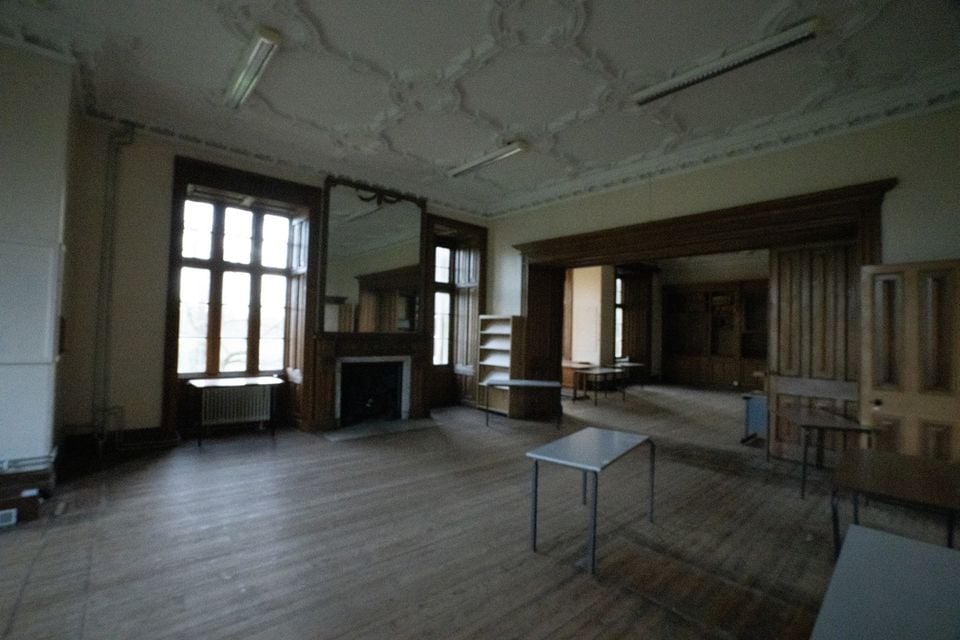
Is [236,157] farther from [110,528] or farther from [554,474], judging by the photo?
[554,474]

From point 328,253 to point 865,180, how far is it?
6.05 metres

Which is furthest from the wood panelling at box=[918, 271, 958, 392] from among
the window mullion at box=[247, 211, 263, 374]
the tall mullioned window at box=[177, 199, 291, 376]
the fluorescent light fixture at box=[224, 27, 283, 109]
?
the window mullion at box=[247, 211, 263, 374]

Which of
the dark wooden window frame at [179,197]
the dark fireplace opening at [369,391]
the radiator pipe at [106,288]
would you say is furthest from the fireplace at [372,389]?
the radiator pipe at [106,288]

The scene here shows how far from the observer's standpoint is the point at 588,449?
9.43ft

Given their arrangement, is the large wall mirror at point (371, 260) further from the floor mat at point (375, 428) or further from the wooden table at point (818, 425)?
the wooden table at point (818, 425)

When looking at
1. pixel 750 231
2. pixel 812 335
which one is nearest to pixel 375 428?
pixel 750 231

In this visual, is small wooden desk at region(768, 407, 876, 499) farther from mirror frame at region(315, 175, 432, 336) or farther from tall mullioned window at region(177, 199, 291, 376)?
tall mullioned window at region(177, 199, 291, 376)

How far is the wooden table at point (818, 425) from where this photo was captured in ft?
11.9

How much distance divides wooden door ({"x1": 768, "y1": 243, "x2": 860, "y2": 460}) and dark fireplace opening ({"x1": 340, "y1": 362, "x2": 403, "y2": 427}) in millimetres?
4908

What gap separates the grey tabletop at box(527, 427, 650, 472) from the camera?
8.40ft

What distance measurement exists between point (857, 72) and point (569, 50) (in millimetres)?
2505

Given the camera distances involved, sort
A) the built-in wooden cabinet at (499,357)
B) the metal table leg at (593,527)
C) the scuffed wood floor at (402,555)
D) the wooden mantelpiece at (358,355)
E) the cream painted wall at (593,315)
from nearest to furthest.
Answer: the scuffed wood floor at (402,555) < the metal table leg at (593,527) < the wooden mantelpiece at (358,355) < the built-in wooden cabinet at (499,357) < the cream painted wall at (593,315)

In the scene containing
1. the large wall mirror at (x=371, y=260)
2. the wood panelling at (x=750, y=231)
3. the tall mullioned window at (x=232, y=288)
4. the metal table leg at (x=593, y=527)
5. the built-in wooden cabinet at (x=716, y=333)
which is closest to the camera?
the metal table leg at (x=593, y=527)

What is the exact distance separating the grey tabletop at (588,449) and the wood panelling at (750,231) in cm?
309
